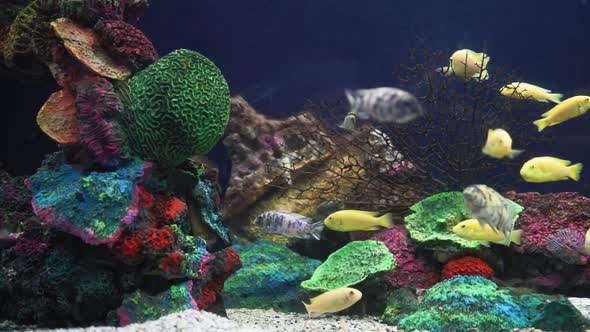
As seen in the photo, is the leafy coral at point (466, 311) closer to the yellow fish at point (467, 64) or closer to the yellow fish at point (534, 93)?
the yellow fish at point (534, 93)

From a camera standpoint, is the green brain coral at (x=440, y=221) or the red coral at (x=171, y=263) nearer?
the red coral at (x=171, y=263)

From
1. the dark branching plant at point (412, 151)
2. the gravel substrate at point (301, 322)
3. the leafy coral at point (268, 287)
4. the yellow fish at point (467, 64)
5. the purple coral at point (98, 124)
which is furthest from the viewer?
the dark branching plant at point (412, 151)

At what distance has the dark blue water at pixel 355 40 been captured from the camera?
8.09 m

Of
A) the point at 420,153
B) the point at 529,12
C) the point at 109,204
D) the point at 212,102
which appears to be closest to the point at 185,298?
the point at 109,204

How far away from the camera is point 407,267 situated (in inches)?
204

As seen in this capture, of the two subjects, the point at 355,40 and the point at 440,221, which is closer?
the point at 440,221

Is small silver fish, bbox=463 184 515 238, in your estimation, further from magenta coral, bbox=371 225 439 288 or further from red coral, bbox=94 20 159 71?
red coral, bbox=94 20 159 71

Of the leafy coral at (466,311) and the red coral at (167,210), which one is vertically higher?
the leafy coral at (466,311)

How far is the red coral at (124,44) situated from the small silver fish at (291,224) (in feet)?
6.81

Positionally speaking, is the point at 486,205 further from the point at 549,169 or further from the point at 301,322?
the point at 301,322

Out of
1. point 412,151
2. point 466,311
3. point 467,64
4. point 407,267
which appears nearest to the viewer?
point 466,311

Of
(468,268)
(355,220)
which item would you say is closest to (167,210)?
(355,220)

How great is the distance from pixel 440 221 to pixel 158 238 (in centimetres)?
299

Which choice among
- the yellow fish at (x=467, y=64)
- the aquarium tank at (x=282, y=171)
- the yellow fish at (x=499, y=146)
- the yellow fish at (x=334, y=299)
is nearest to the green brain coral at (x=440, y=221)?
the aquarium tank at (x=282, y=171)
